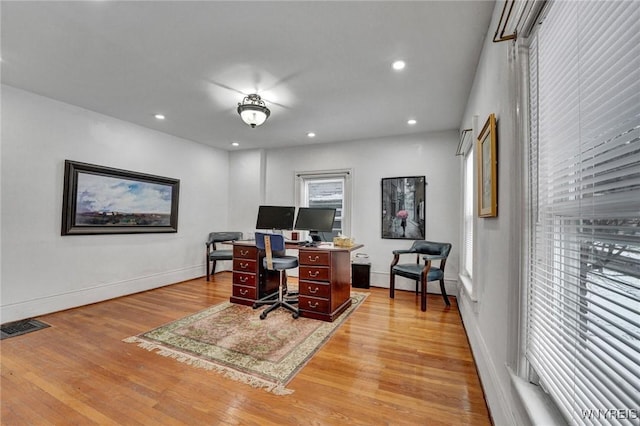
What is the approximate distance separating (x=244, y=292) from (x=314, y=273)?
111 centimetres

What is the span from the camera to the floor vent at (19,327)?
107 inches

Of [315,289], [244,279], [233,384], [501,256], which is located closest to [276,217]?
[244,279]

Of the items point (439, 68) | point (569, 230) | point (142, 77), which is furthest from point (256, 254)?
point (569, 230)

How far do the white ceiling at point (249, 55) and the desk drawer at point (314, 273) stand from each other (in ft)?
6.58

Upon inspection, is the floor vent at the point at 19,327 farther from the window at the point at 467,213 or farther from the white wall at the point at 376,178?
the window at the point at 467,213

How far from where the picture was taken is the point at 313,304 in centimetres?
321

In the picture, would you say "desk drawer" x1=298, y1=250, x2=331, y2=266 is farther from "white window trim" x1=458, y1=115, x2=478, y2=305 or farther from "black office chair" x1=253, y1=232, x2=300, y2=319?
"white window trim" x1=458, y1=115, x2=478, y2=305

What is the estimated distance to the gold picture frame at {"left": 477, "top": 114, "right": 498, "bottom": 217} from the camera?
5.45 ft

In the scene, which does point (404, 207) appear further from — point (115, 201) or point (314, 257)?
point (115, 201)

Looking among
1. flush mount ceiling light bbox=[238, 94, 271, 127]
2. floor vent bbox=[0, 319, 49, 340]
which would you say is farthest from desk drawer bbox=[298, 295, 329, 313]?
floor vent bbox=[0, 319, 49, 340]

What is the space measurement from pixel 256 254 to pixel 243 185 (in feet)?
8.52

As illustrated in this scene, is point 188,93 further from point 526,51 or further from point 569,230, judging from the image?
point 569,230

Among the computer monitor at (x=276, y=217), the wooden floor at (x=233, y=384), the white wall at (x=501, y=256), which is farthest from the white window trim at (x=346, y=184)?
the white wall at (x=501, y=256)

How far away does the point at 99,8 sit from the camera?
6.19 feet
